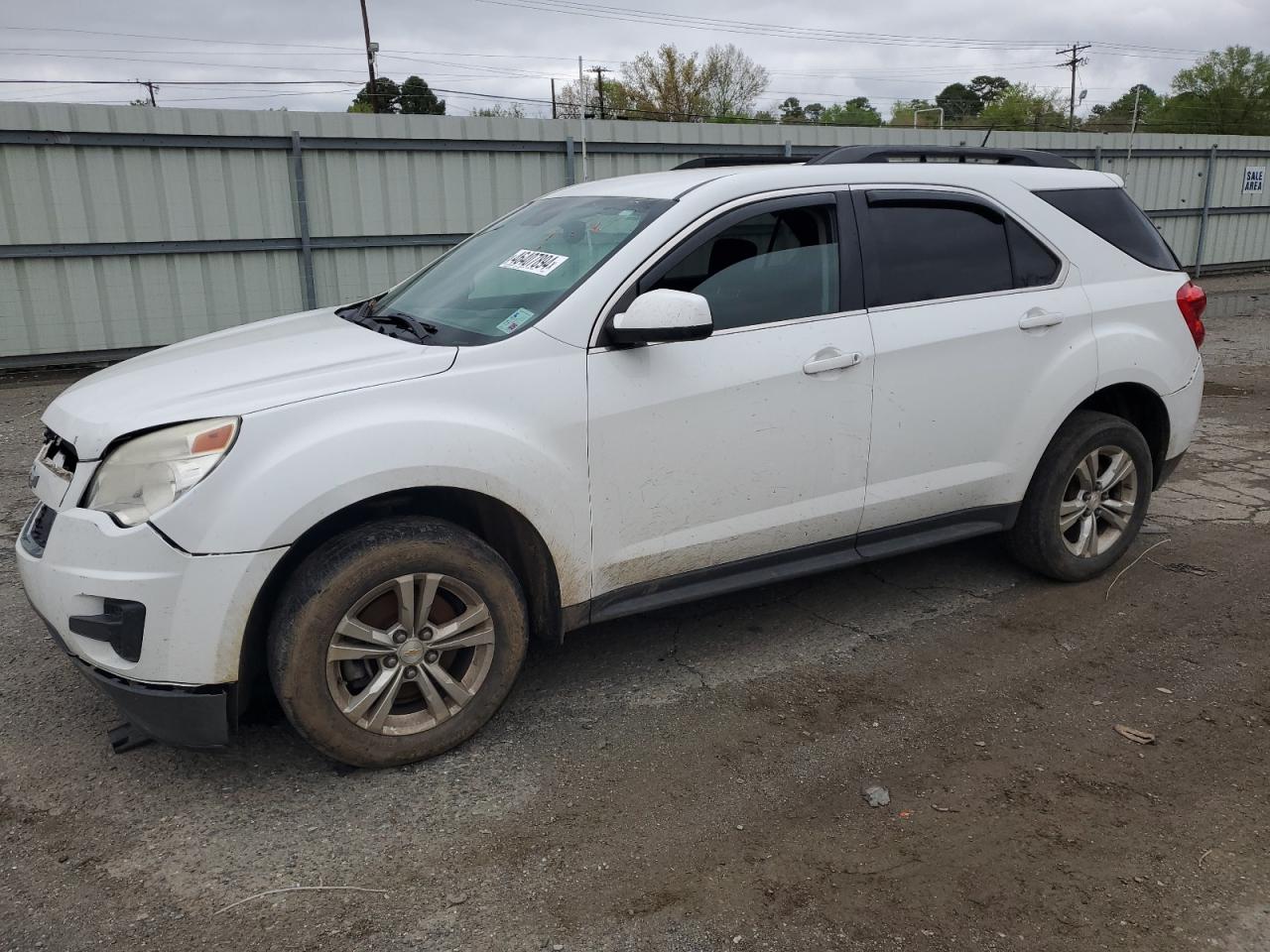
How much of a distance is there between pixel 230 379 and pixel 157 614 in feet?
2.46

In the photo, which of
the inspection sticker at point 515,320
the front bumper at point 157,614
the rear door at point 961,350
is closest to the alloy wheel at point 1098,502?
the rear door at point 961,350

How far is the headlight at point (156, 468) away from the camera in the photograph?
2.87 metres

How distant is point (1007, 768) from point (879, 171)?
2.31m

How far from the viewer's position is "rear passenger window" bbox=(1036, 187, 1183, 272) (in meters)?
4.54

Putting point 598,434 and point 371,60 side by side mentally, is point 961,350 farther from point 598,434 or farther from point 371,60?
point 371,60

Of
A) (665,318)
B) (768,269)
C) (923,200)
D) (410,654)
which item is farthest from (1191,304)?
(410,654)

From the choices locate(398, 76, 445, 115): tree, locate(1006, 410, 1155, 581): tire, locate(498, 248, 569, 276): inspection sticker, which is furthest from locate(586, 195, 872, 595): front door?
locate(398, 76, 445, 115): tree

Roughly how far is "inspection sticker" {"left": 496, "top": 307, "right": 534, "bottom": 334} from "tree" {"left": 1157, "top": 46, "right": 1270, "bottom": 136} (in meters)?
65.7

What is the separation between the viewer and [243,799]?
3135 mm

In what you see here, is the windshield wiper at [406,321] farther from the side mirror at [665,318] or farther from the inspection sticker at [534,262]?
the side mirror at [665,318]

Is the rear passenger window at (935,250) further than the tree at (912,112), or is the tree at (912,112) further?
the tree at (912,112)

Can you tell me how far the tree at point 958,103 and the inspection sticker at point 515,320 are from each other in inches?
3227

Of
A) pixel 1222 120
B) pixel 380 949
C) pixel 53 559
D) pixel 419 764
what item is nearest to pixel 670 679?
pixel 419 764

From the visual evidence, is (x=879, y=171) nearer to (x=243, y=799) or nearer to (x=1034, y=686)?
(x=1034, y=686)
